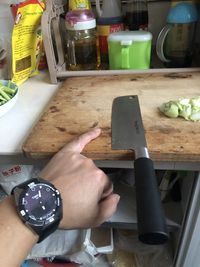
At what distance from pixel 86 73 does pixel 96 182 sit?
380 mm

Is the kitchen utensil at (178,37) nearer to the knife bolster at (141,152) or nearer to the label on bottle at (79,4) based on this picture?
the label on bottle at (79,4)

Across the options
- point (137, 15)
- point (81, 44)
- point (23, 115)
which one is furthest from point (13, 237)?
point (137, 15)

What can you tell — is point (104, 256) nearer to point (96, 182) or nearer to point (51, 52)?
point (96, 182)

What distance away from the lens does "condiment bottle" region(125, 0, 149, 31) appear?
2.37ft

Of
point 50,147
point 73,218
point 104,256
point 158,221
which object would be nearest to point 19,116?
point 50,147

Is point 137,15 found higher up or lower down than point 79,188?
higher up

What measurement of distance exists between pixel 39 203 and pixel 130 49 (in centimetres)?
45

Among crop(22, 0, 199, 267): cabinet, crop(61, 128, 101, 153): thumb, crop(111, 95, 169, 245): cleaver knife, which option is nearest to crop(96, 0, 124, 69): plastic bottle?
crop(22, 0, 199, 267): cabinet

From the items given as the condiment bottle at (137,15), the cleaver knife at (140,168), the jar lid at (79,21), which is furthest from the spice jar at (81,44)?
the cleaver knife at (140,168)

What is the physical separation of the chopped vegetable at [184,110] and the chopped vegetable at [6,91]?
340 mm

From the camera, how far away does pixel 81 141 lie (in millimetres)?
411

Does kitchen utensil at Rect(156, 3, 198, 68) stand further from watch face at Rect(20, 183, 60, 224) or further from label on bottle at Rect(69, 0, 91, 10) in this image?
watch face at Rect(20, 183, 60, 224)

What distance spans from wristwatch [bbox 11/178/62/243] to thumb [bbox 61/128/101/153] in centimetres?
7

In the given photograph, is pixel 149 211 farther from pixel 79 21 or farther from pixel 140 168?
pixel 79 21
